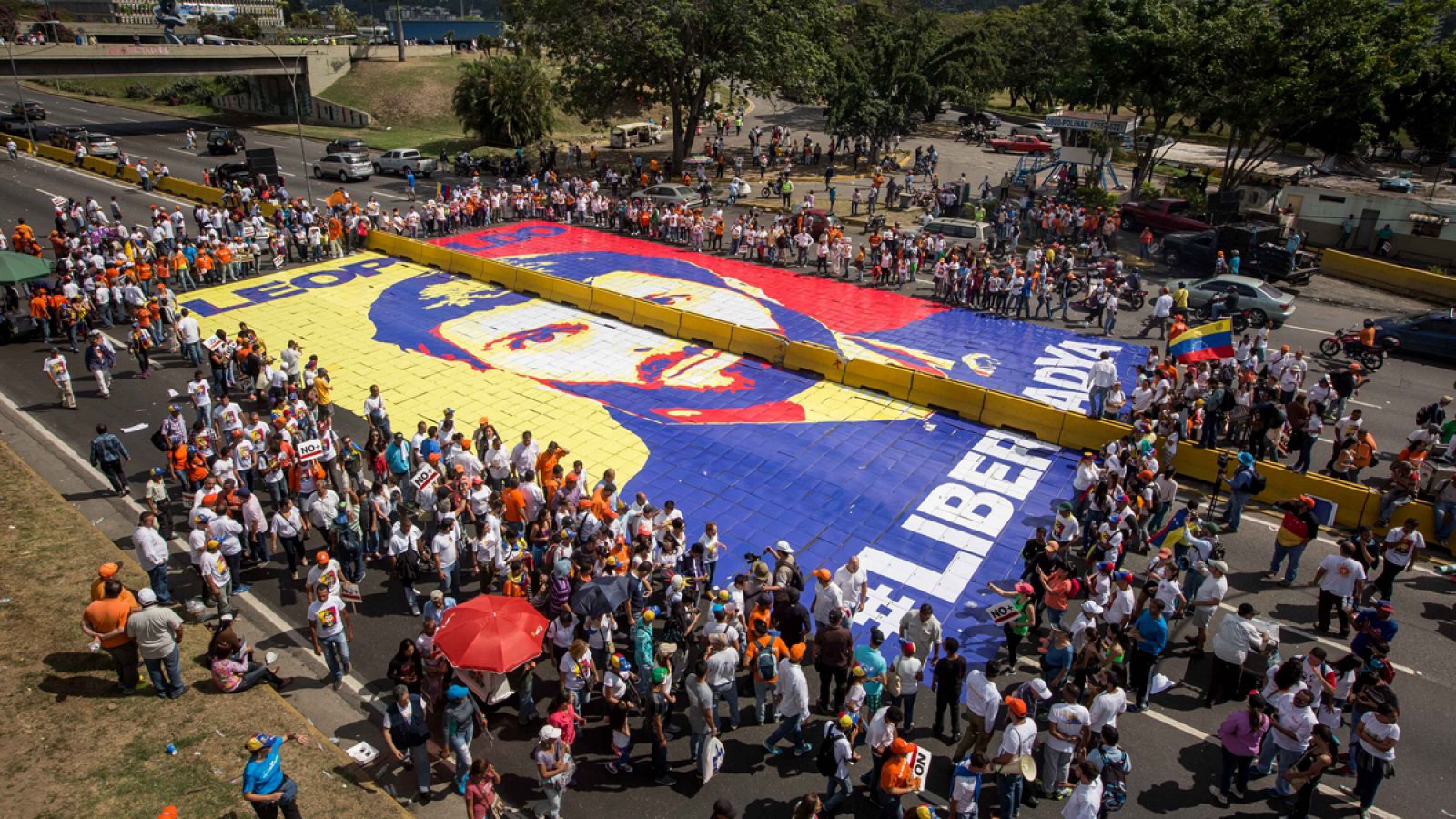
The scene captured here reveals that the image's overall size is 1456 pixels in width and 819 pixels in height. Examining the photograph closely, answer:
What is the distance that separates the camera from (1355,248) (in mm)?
A: 33406

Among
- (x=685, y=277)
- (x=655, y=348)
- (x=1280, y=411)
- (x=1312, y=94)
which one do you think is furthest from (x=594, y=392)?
(x=1312, y=94)

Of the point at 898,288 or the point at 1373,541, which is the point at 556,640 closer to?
the point at 1373,541

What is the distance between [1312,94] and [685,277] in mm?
24297

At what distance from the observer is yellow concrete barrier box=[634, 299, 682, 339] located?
78.2 ft

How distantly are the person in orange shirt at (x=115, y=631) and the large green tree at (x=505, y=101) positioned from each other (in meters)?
49.1

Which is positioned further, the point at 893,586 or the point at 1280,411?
the point at 1280,411

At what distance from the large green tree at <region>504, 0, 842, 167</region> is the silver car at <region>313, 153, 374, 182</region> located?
35.2ft

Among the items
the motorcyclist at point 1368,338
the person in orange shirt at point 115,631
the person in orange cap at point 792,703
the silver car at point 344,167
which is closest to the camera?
the person in orange cap at point 792,703

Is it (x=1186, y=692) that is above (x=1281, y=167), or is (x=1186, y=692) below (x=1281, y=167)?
below

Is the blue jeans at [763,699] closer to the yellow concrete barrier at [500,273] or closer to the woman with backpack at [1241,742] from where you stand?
the woman with backpack at [1241,742]

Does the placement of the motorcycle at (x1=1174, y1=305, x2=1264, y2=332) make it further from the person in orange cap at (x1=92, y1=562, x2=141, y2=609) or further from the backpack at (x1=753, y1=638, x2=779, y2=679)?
the person in orange cap at (x1=92, y1=562, x2=141, y2=609)

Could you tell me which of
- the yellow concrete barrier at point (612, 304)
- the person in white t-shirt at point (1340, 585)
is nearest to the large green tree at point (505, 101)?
the yellow concrete barrier at point (612, 304)

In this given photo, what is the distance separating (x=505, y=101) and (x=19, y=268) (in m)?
36.7

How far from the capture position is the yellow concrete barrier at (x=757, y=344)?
21906mm
